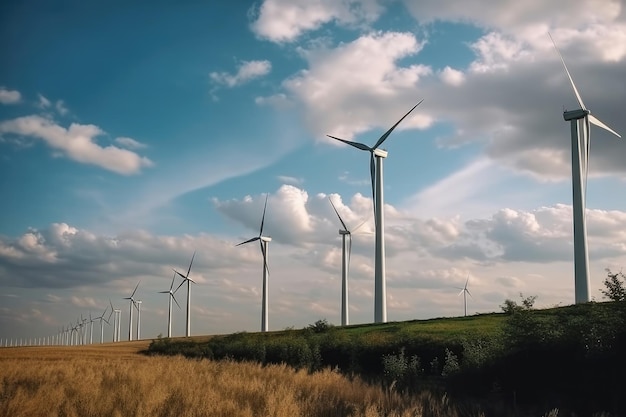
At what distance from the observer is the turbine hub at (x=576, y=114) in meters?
72.4

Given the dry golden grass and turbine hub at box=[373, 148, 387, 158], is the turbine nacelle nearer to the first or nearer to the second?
turbine hub at box=[373, 148, 387, 158]

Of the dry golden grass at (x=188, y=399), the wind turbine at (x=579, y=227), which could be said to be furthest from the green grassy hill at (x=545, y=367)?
the wind turbine at (x=579, y=227)

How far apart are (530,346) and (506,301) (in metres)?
3.93

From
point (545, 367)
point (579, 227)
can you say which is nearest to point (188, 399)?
point (545, 367)

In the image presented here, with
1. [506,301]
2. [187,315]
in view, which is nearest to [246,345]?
[506,301]

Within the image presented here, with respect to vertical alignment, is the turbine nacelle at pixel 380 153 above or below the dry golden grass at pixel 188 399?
above

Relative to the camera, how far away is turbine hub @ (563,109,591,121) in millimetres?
72375

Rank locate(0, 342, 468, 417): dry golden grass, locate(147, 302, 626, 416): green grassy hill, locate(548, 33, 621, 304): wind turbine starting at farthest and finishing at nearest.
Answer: locate(548, 33, 621, 304): wind turbine, locate(147, 302, 626, 416): green grassy hill, locate(0, 342, 468, 417): dry golden grass

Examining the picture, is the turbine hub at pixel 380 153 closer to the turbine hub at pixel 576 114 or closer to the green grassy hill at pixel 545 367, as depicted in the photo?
the turbine hub at pixel 576 114

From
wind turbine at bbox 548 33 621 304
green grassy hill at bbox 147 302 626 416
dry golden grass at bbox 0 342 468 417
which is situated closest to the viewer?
dry golden grass at bbox 0 342 468 417

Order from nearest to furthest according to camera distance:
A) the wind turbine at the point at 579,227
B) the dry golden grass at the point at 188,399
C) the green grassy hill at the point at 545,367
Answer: the dry golden grass at the point at 188,399 → the green grassy hill at the point at 545,367 → the wind turbine at the point at 579,227

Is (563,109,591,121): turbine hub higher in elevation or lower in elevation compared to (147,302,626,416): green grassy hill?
higher

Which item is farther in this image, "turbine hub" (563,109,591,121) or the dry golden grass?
"turbine hub" (563,109,591,121)

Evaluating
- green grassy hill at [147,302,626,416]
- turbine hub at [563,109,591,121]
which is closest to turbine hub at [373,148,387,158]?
turbine hub at [563,109,591,121]
